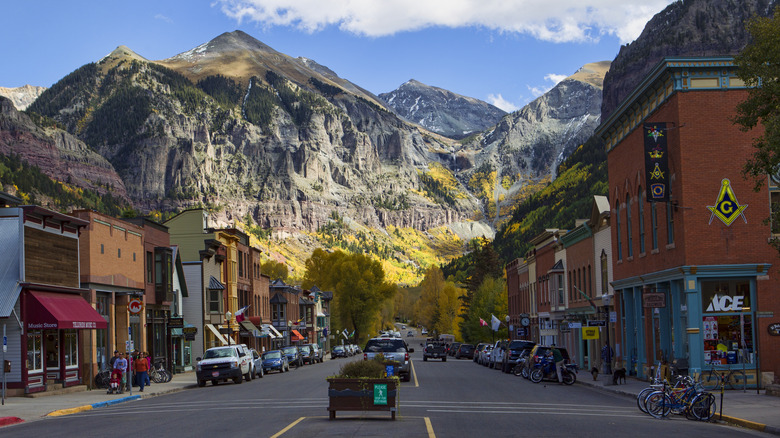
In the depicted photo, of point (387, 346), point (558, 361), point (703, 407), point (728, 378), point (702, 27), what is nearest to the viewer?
point (703, 407)

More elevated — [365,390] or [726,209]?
[726,209]

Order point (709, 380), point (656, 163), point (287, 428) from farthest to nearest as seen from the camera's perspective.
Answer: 1. point (656, 163)
2. point (709, 380)
3. point (287, 428)

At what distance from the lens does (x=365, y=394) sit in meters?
19.3

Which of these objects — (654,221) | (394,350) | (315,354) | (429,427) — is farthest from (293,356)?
(429,427)

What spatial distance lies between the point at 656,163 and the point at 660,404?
13.2m

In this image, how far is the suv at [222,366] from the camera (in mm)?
39250

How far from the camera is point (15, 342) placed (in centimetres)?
A: 3212

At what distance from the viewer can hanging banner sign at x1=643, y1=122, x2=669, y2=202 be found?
1252 inches

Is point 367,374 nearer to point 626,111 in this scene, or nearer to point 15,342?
point 15,342

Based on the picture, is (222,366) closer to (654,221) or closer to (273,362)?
(273,362)

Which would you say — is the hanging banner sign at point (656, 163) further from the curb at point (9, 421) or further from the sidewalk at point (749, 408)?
the curb at point (9, 421)

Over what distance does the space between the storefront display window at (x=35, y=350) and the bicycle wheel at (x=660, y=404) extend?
77.4ft

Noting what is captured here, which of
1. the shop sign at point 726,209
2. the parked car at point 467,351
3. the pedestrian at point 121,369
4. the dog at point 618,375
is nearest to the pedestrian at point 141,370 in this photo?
the pedestrian at point 121,369

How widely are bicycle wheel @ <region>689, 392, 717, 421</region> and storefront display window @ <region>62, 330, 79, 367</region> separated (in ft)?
84.5
